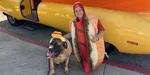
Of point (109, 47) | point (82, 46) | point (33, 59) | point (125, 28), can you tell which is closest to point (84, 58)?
point (82, 46)

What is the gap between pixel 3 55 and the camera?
5.32m

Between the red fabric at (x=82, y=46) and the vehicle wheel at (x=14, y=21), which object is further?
the vehicle wheel at (x=14, y=21)

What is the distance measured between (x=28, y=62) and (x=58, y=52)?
1.08m

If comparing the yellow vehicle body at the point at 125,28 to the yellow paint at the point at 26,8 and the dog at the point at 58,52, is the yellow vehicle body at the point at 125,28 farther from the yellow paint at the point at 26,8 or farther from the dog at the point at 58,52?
the yellow paint at the point at 26,8

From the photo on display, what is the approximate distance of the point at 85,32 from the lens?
164 inches

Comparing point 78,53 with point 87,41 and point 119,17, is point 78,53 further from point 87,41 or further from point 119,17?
point 119,17

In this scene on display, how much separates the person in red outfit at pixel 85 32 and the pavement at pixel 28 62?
1.06 feet

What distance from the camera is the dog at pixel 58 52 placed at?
405 cm

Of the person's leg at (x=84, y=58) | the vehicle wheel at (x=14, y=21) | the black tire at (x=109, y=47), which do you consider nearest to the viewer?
the person's leg at (x=84, y=58)

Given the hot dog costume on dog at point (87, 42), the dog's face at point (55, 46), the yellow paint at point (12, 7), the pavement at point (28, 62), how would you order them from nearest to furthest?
the dog's face at point (55, 46) < the hot dog costume on dog at point (87, 42) < the pavement at point (28, 62) < the yellow paint at point (12, 7)

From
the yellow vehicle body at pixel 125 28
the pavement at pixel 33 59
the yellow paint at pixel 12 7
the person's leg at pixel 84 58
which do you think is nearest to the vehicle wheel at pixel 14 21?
the yellow paint at pixel 12 7

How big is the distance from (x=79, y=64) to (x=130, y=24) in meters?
1.25

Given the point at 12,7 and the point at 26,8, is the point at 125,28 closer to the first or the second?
the point at 26,8

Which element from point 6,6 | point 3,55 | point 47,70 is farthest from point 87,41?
point 6,6
